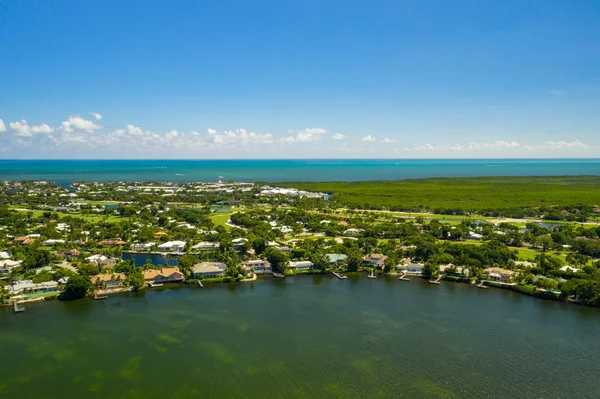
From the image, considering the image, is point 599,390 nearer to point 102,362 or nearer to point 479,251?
point 479,251

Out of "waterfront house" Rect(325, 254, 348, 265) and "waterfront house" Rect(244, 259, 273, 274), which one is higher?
"waterfront house" Rect(325, 254, 348, 265)

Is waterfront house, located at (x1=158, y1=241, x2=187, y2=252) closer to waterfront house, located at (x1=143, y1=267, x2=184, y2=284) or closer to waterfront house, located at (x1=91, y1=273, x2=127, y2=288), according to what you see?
waterfront house, located at (x1=143, y1=267, x2=184, y2=284)

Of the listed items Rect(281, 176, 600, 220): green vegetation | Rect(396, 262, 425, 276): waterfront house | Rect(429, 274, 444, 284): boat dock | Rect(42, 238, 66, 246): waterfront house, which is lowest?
Rect(429, 274, 444, 284): boat dock

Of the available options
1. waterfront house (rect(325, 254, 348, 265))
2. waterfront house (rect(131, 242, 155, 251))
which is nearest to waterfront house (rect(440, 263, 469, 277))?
waterfront house (rect(325, 254, 348, 265))

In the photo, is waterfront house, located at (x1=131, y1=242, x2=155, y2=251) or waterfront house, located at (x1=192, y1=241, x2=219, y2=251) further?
waterfront house, located at (x1=192, y1=241, x2=219, y2=251)

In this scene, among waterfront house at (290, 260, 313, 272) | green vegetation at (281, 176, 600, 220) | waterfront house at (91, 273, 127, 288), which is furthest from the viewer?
green vegetation at (281, 176, 600, 220)

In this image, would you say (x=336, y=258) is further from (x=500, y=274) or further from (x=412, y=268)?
(x=500, y=274)

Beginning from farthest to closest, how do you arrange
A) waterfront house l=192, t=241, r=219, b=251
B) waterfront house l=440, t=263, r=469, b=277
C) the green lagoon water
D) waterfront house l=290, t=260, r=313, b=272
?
waterfront house l=192, t=241, r=219, b=251
waterfront house l=290, t=260, r=313, b=272
waterfront house l=440, t=263, r=469, b=277
the green lagoon water

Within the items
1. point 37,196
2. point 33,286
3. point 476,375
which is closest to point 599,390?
point 476,375

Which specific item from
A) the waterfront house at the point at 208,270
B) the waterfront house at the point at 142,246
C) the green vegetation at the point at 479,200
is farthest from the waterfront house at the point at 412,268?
the green vegetation at the point at 479,200
